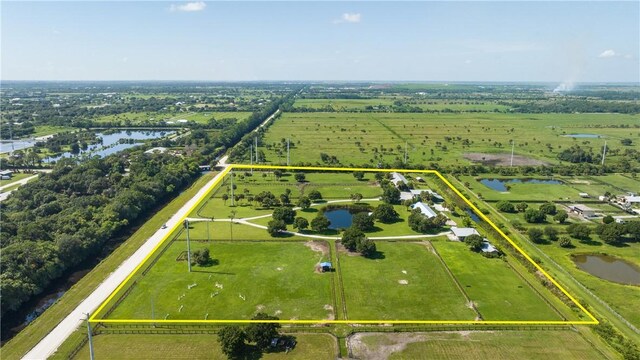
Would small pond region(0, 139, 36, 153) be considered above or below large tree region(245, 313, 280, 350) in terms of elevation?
above

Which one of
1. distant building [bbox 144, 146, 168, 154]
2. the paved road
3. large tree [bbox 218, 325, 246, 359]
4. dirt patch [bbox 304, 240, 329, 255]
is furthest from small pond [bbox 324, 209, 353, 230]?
distant building [bbox 144, 146, 168, 154]

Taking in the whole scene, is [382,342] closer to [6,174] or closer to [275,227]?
[275,227]

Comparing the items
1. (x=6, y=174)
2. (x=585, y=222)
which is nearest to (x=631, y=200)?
(x=585, y=222)

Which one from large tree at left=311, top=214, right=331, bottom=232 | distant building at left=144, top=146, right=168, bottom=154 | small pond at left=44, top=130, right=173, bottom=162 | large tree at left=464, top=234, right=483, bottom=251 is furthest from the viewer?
small pond at left=44, top=130, right=173, bottom=162

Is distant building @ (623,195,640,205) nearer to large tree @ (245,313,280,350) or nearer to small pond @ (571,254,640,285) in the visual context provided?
small pond @ (571,254,640,285)

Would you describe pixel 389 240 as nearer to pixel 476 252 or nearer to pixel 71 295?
pixel 476 252

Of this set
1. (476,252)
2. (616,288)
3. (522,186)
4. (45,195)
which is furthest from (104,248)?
(522,186)
